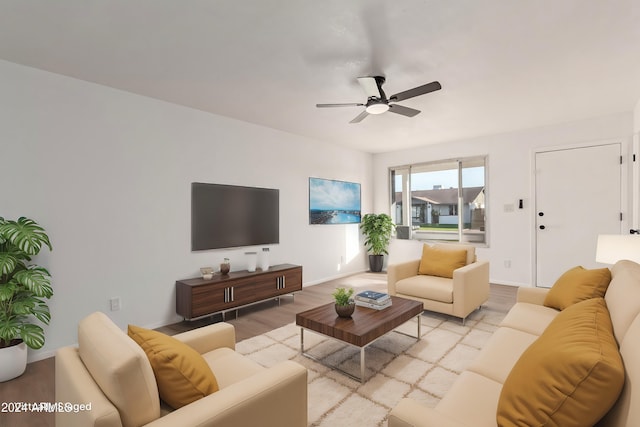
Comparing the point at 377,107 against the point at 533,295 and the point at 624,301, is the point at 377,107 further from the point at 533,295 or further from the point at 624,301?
the point at 624,301

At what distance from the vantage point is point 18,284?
2.49 m

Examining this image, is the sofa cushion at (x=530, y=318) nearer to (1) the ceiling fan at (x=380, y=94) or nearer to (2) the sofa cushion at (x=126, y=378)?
(1) the ceiling fan at (x=380, y=94)

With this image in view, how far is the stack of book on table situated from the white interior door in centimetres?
350

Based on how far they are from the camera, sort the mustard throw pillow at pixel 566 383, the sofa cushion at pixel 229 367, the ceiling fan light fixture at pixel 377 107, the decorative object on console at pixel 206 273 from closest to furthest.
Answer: the mustard throw pillow at pixel 566 383 → the sofa cushion at pixel 229 367 → the ceiling fan light fixture at pixel 377 107 → the decorative object on console at pixel 206 273

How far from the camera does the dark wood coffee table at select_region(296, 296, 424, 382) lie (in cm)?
233

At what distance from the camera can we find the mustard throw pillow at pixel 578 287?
216cm

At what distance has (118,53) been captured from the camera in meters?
2.60

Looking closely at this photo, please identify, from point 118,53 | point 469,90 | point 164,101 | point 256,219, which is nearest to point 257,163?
point 256,219

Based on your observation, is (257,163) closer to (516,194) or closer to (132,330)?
(132,330)

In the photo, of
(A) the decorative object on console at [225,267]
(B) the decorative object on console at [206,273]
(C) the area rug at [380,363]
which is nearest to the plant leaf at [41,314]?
(B) the decorative object on console at [206,273]

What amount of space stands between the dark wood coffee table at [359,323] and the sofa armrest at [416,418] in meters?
1.12

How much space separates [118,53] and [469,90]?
Answer: 339cm

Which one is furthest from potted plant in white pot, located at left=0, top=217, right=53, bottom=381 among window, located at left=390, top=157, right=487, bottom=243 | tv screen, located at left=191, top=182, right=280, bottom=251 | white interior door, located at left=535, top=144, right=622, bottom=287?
white interior door, located at left=535, top=144, right=622, bottom=287

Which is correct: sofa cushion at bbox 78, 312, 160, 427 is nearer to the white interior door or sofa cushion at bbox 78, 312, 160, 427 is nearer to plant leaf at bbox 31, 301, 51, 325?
plant leaf at bbox 31, 301, 51, 325
